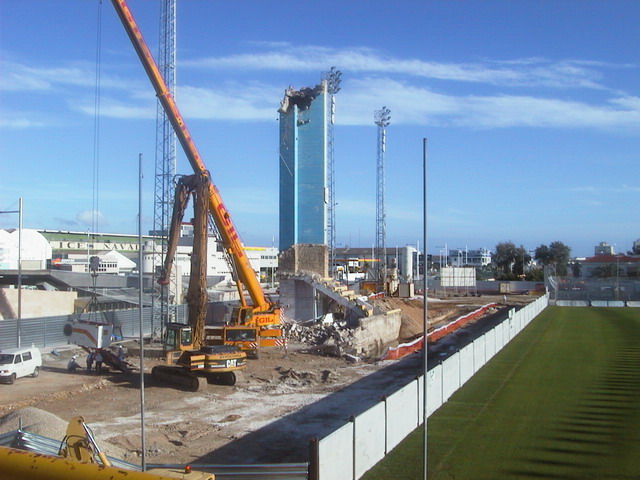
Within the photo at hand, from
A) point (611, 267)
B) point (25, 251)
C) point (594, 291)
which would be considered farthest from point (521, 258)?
point (25, 251)

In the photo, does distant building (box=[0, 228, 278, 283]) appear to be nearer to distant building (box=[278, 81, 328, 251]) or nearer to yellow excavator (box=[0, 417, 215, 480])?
distant building (box=[278, 81, 328, 251])

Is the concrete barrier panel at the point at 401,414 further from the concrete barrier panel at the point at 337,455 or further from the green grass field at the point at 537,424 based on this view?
the concrete barrier panel at the point at 337,455

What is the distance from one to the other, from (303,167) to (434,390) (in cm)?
3146

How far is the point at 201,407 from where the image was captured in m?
21.8

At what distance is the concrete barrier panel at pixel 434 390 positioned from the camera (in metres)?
18.1

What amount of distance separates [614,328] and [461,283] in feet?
152

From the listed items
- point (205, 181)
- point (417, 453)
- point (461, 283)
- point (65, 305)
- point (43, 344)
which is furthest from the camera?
point (461, 283)

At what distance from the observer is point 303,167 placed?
4834cm

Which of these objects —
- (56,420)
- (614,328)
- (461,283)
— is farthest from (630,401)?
(461,283)

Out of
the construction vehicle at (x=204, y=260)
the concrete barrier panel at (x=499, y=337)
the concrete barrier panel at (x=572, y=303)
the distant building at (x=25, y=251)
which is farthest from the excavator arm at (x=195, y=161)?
the concrete barrier panel at (x=572, y=303)

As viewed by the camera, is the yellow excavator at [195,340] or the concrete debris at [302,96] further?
the concrete debris at [302,96]

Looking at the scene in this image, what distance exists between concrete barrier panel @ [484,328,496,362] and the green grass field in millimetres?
577

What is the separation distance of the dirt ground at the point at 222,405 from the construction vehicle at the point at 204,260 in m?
1.76

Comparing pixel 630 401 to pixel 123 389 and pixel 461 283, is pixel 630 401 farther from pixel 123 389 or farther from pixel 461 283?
pixel 461 283
